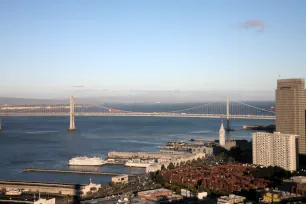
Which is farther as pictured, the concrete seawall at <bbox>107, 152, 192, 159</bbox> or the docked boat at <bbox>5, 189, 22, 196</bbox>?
the concrete seawall at <bbox>107, 152, 192, 159</bbox>

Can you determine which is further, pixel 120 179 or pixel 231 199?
pixel 120 179

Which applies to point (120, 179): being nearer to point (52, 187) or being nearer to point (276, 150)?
point (52, 187)

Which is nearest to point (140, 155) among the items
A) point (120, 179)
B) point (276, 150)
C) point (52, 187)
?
point (120, 179)

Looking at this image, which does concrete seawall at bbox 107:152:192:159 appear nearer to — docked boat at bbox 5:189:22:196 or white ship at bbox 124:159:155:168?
white ship at bbox 124:159:155:168

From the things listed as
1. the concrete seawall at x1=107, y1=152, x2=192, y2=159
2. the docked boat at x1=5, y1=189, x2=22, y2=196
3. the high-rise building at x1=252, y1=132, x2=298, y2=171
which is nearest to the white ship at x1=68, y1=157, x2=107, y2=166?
the concrete seawall at x1=107, y1=152, x2=192, y2=159

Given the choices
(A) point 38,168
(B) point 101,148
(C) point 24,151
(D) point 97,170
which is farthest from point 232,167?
(C) point 24,151

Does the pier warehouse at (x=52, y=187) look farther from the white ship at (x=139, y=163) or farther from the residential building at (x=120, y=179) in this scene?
the white ship at (x=139, y=163)

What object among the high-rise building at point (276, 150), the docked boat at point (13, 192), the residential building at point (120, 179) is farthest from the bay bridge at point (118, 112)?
the docked boat at point (13, 192)
